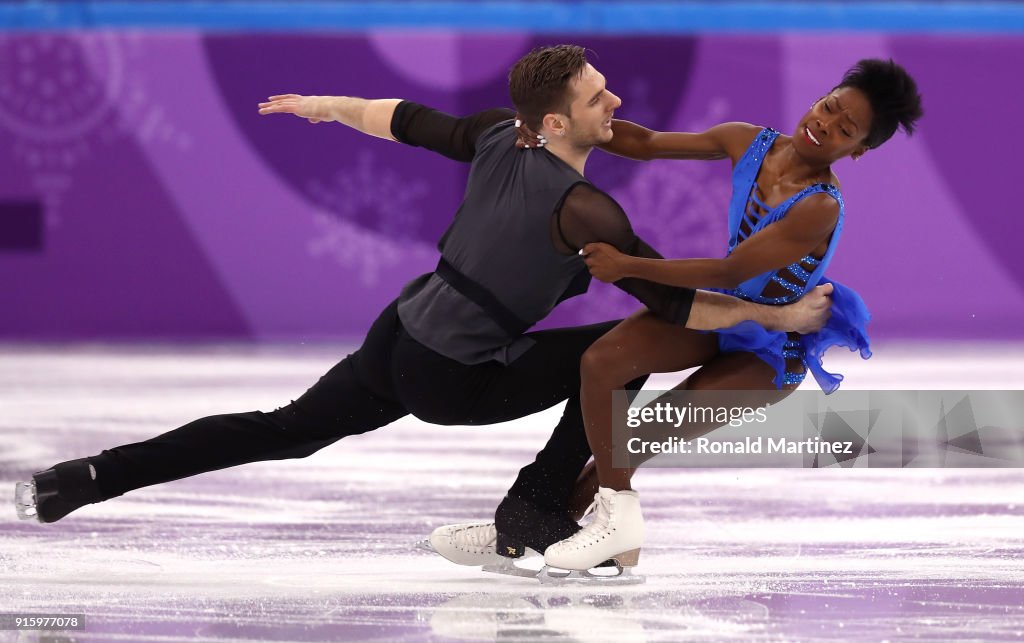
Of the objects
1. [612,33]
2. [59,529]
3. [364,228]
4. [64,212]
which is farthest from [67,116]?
[59,529]

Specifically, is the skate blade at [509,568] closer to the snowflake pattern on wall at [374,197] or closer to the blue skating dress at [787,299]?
the blue skating dress at [787,299]

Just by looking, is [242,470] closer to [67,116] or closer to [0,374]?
[0,374]

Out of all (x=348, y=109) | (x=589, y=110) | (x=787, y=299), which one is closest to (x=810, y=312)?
(x=787, y=299)

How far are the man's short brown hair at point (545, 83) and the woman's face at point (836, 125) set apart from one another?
49 centimetres

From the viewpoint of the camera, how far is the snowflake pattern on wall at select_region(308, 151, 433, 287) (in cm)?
717

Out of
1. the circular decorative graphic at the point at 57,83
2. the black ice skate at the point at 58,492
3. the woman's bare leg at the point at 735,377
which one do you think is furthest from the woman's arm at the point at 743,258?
the circular decorative graphic at the point at 57,83

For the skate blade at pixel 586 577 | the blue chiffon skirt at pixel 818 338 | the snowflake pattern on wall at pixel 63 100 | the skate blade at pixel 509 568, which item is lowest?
the skate blade at pixel 586 577

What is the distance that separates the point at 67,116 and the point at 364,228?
160 centimetres

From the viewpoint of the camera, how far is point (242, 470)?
14.3ft

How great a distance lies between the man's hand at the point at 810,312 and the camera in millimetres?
2961

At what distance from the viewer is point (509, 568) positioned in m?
3.09

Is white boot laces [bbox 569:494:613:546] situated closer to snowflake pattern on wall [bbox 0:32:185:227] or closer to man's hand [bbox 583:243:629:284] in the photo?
man's hand [bbox 583:243:629:284]

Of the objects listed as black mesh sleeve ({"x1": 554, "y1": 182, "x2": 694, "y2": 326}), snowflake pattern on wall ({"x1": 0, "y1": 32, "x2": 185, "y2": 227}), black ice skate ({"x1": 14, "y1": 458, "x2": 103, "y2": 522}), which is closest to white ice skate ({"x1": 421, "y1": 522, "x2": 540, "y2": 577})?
black mesh sleeve ({"x1": 554, "y1": 182, "x2": 694, "y2": 326})

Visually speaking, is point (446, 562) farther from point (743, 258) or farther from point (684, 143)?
point (684, 143)
